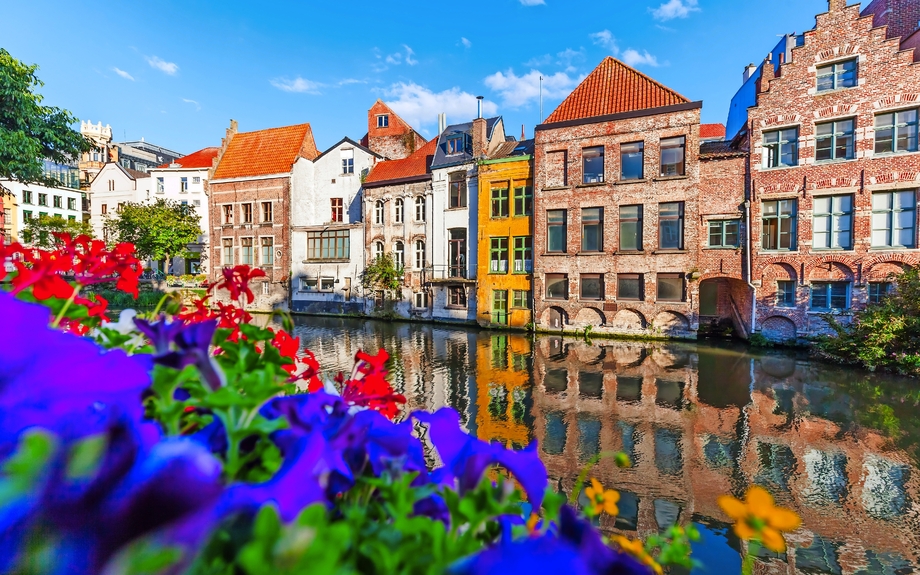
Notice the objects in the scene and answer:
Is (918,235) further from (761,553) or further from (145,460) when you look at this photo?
(145,460)

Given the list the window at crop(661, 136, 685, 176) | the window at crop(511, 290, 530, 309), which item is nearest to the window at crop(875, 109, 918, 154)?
the window at crop(661, 136, 685, 176)

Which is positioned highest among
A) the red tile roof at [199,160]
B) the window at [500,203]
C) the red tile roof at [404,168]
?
the red tile roof at [199,160]

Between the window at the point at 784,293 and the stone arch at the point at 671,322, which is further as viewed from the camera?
the stone arch at the point at 671,322

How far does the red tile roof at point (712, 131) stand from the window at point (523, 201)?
17821 mm

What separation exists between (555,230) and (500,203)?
320 cm

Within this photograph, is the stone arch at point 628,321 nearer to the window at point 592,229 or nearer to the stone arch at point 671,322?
the stone arch at point 671,322

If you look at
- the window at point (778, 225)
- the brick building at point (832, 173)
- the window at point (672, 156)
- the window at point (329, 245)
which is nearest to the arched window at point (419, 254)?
the window at point (329, 245)

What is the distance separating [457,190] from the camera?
77.3ft

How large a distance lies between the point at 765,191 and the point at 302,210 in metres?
24.9

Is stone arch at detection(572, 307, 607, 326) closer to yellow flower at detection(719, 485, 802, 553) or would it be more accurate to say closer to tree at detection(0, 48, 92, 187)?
tree at detection(0, 48, 92, 187)

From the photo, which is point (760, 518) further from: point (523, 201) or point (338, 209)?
point (338, 209)

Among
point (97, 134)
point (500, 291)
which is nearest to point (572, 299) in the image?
point (500, 291)

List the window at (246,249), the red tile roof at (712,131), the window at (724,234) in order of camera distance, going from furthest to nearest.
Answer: the red tile roof at (712,131) → the window at (246,249) → the window at (724,234)

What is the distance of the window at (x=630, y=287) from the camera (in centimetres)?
1883
